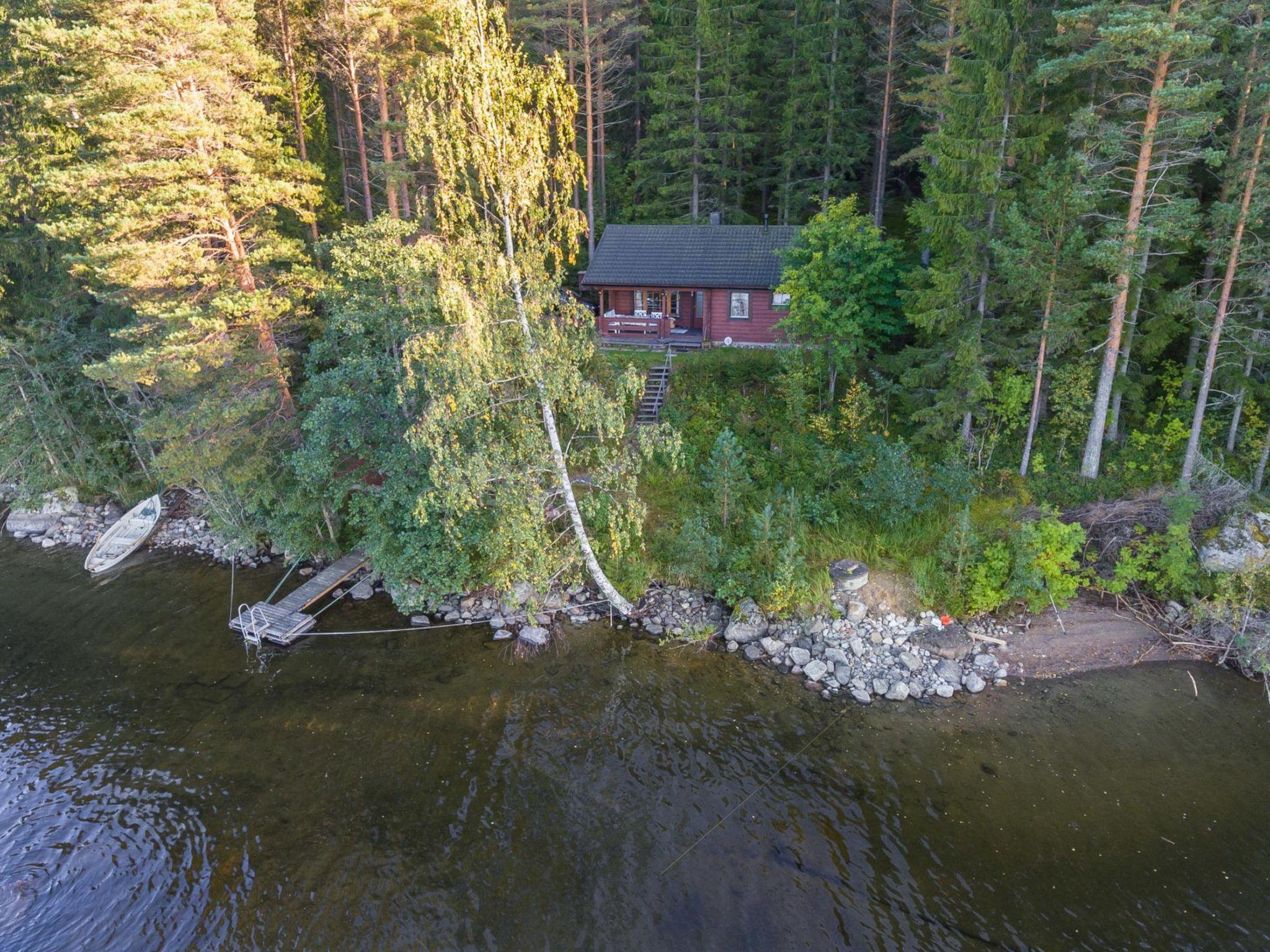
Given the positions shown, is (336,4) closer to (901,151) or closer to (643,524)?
(643,524)

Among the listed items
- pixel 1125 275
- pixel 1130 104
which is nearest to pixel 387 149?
pixel 1130 104

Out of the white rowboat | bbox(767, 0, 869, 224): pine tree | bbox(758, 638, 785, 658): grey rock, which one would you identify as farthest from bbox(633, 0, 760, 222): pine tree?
the white rowboat

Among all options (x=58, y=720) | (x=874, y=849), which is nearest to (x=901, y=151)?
(x=874, y=849)

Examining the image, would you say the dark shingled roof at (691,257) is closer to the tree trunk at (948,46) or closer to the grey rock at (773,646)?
the tree trunk at (948,46)

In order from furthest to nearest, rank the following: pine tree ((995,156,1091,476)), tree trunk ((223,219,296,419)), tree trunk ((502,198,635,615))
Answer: tree trunk ((223,219,296,419)) → pine tree ((995,156,1091,476)) → tree trunk ((502,198,635,615))

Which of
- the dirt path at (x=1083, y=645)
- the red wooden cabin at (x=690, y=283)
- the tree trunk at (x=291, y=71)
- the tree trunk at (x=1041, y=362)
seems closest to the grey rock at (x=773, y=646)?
the dirt path at (x=1083, y=645)

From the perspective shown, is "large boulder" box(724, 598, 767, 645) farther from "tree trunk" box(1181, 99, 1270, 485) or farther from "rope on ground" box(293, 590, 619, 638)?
"tree trunk" box(1181, 99, 1270, 485)

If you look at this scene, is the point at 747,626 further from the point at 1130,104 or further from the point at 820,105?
the point at 820,105
